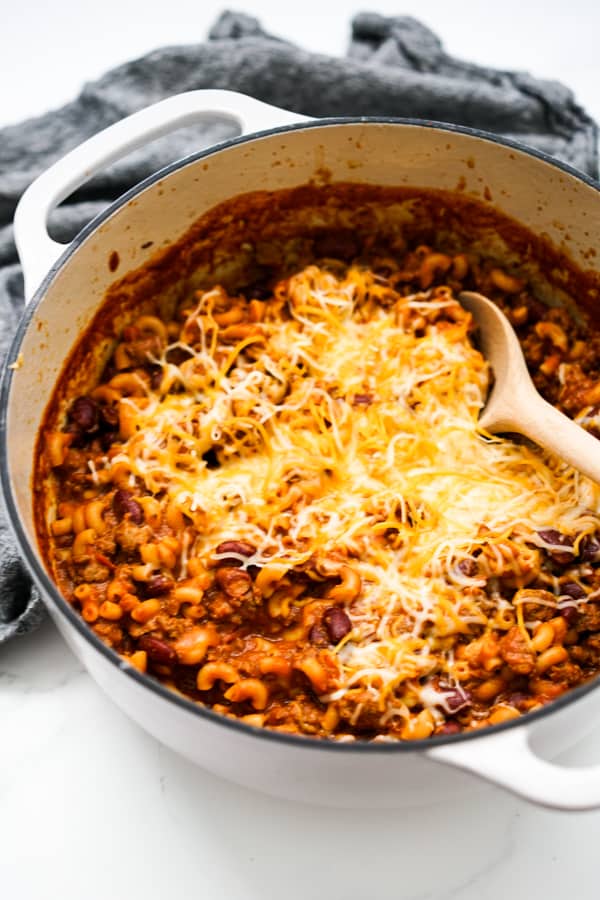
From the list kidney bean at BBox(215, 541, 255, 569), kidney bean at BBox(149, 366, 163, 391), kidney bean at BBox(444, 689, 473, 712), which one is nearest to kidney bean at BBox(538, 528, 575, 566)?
kidney bean at BBox(444, 689, 473, 712)

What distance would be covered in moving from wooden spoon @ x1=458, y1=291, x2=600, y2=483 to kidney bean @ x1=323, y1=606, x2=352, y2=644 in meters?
0.61

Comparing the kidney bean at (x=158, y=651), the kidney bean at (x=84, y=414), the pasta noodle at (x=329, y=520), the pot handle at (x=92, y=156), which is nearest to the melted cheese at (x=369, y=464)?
the pasta noodle at (x=329, y=520)

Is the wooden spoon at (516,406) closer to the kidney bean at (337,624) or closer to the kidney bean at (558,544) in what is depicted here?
the kidney bean at (558,544)

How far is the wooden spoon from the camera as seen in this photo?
7.14 feet

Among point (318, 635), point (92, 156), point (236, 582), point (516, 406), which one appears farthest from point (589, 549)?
point (92, 156)

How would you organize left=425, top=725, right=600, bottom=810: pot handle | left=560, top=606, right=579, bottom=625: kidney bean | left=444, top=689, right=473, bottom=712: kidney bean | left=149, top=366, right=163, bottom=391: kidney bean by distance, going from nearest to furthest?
1. left=425, top=725, right=600, bottom=810: pot handle
2. left=444, top=689, right=473, bottom=712: kidney bean
3. left=560, top=606, right=579, bottom=625: kidney bean
4. left=149, top=366, right=163, bottom=391: kidney bean

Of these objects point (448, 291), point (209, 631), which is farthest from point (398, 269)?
point (209, 631)

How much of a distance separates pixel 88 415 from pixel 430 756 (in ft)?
3.90

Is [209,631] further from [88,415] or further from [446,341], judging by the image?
[446,341]

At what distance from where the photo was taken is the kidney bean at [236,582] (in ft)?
6.84

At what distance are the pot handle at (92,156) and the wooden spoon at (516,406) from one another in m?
0.75

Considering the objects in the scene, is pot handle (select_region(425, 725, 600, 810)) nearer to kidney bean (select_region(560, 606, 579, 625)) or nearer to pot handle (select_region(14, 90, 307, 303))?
kidney bean (select_region(560, 606, 579, 625))

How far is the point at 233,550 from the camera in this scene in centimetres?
209

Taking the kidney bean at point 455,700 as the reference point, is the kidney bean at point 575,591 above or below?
above
